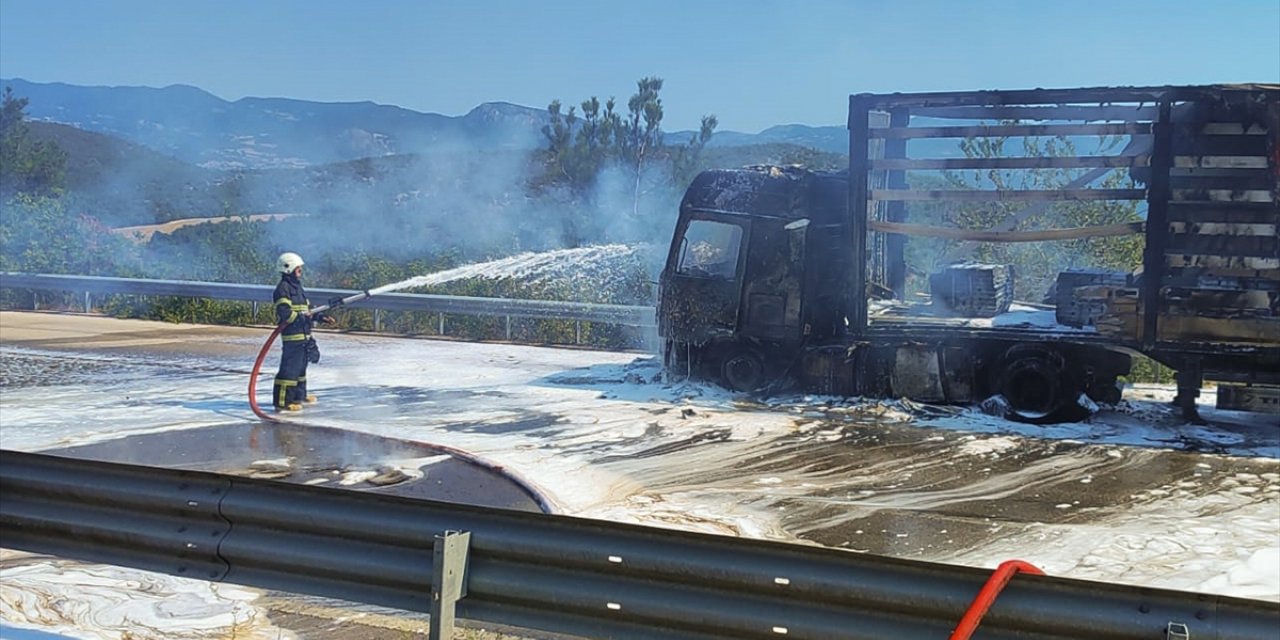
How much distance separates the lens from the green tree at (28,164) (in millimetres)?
31172

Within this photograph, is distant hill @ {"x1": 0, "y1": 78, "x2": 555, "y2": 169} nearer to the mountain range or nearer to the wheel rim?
the mountain range

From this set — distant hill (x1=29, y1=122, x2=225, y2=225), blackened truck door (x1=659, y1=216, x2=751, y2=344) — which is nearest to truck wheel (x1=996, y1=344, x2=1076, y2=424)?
blackened truck door (x1=659, y1=216, x2=751, y2=344)

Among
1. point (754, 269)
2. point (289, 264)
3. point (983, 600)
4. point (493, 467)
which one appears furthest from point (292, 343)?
point (983, 600)

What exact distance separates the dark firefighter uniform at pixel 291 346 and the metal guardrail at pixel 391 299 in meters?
5.06

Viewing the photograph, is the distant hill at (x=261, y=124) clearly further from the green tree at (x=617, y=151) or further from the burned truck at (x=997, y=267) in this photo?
the burned truck at (x=997, y=267)

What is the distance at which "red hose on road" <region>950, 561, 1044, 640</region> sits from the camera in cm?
313

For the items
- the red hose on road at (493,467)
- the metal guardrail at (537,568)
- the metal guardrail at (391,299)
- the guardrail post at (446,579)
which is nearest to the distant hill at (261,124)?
the metal guardrail at (391,299)

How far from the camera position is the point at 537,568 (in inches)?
147

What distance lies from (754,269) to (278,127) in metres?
46.6

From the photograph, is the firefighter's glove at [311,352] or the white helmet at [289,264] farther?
the white helmet at [289,264]

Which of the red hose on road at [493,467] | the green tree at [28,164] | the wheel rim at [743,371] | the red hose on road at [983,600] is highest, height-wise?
the green tree at [28,164]

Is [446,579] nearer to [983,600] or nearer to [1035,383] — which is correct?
[983,600]

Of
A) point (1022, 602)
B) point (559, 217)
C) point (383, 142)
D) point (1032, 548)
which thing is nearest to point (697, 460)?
point (1032, 548)

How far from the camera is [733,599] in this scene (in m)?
3.51
